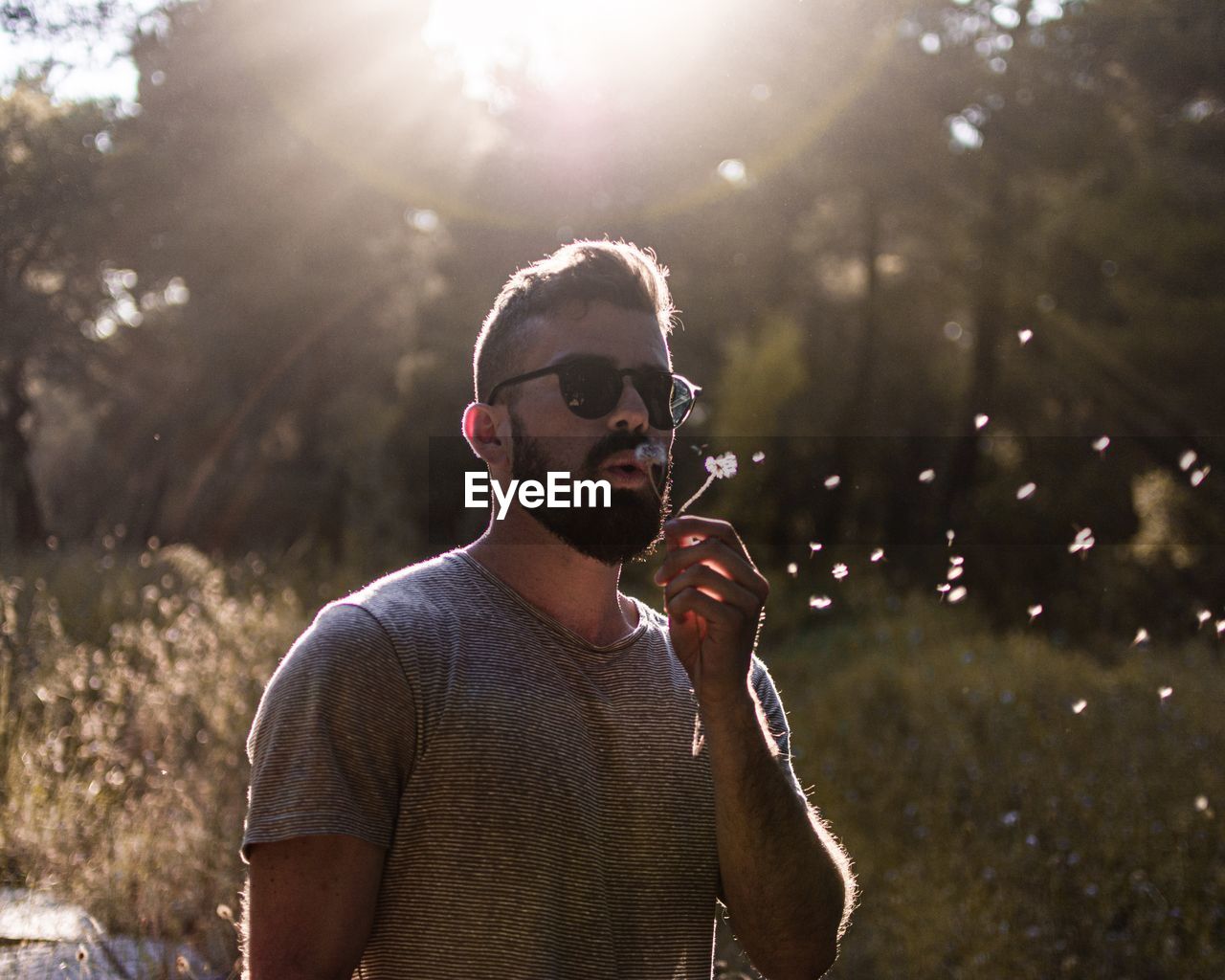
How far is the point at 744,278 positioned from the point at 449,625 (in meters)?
30.9

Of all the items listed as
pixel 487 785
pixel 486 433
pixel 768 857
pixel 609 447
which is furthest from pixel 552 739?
pixel 486 433

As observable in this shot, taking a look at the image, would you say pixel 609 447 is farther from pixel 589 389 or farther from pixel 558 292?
pixel 558 292

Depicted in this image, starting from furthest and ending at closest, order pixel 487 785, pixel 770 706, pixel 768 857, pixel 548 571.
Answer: pixel 770 706
pixel 548 571
pixel 768 857
pixel 487 785

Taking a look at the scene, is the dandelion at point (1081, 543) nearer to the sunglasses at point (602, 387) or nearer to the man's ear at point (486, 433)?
the sunglasses at point (602, 387)

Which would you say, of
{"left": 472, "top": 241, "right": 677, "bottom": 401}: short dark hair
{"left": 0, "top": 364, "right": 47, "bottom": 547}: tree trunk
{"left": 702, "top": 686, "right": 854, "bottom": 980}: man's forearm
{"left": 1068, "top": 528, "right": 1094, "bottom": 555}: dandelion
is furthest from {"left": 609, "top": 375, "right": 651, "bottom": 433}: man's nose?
{"left": 0, "top": 364, "right": 47, "bottom": 547}: tree trunk

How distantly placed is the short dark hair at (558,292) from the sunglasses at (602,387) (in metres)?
0.08

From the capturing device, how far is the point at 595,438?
2.62 meters

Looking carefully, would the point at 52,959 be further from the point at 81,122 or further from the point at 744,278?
the point at 744,278

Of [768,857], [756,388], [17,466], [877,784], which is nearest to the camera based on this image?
[768,857]

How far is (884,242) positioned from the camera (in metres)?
32.7

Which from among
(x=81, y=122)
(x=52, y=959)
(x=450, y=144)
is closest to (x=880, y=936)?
(x=52, y=959)

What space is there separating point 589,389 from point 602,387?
1.2 inches

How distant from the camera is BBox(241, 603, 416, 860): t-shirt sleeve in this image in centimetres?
203

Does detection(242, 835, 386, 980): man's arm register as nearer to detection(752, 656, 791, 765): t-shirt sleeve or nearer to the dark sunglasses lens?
the dark sunglasses lens
